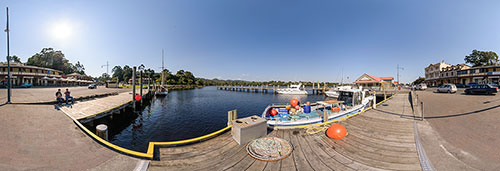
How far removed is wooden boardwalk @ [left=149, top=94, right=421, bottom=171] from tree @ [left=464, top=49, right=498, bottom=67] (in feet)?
246

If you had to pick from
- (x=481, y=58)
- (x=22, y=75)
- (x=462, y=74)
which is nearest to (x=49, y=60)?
(x=22, y=75)

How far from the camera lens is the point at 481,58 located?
46.4 m

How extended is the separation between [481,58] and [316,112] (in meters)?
79.0

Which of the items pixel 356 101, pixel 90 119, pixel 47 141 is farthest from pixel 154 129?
pixel 356 101

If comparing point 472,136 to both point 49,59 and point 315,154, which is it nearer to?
point 315,154

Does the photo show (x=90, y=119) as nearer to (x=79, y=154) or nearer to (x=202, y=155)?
(x=79, y=154)

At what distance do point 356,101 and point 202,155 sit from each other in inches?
517

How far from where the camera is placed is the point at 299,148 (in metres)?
5.60

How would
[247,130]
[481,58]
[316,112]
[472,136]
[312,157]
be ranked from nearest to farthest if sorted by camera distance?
[312,157]
[247,130]
[472,136]
[316,112]
[481,58]

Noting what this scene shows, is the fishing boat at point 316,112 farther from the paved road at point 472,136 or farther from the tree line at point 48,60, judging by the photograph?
the tree line at point 48,60

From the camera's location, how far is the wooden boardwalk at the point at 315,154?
4418mm

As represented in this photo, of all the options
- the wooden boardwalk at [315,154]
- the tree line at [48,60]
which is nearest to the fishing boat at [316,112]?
the wooden boardwalk at [315,154]

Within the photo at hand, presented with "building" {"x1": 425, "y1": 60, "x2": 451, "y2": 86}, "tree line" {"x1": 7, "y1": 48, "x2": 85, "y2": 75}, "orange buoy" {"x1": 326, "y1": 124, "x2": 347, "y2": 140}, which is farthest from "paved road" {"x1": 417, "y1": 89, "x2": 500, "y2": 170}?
"tree line" {"x1": 7, "y1": 48, "x2": 85, "y2": 75}

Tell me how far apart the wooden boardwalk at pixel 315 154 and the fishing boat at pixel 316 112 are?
1315 millimetres
